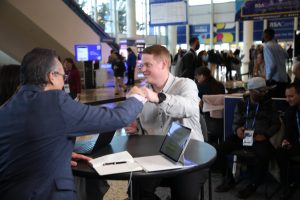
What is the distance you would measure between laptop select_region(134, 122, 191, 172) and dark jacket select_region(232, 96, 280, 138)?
1.74 meters

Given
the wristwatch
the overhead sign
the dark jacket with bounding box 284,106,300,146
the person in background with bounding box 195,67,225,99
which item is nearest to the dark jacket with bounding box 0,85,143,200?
the wristwatch

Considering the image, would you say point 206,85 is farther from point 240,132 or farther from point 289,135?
point 289,135

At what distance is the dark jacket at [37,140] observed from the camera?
5.01ft

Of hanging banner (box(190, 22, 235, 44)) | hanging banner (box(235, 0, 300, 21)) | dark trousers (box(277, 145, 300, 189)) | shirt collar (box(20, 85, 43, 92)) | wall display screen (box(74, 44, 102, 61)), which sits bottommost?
dark trousers (box(277, 145, 300, 189))

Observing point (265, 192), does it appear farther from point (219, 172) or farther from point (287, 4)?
point (287, 4)

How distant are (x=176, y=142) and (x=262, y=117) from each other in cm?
189

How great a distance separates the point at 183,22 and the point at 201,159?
32.4 ft

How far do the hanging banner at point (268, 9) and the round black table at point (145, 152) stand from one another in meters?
8.53

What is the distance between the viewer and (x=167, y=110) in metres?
2.20

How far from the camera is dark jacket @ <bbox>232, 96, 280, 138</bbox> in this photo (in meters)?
3.49

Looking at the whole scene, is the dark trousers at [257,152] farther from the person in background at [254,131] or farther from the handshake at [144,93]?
the handshake at [144,93]

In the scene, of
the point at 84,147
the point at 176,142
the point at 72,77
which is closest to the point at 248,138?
the point at 176,142

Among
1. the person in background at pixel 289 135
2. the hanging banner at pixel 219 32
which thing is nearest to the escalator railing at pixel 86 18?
the person in background at pixel 289 135

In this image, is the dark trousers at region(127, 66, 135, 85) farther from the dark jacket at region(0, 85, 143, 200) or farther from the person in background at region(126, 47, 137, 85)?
the dark jacket at region(0, 85, 143, 200)
